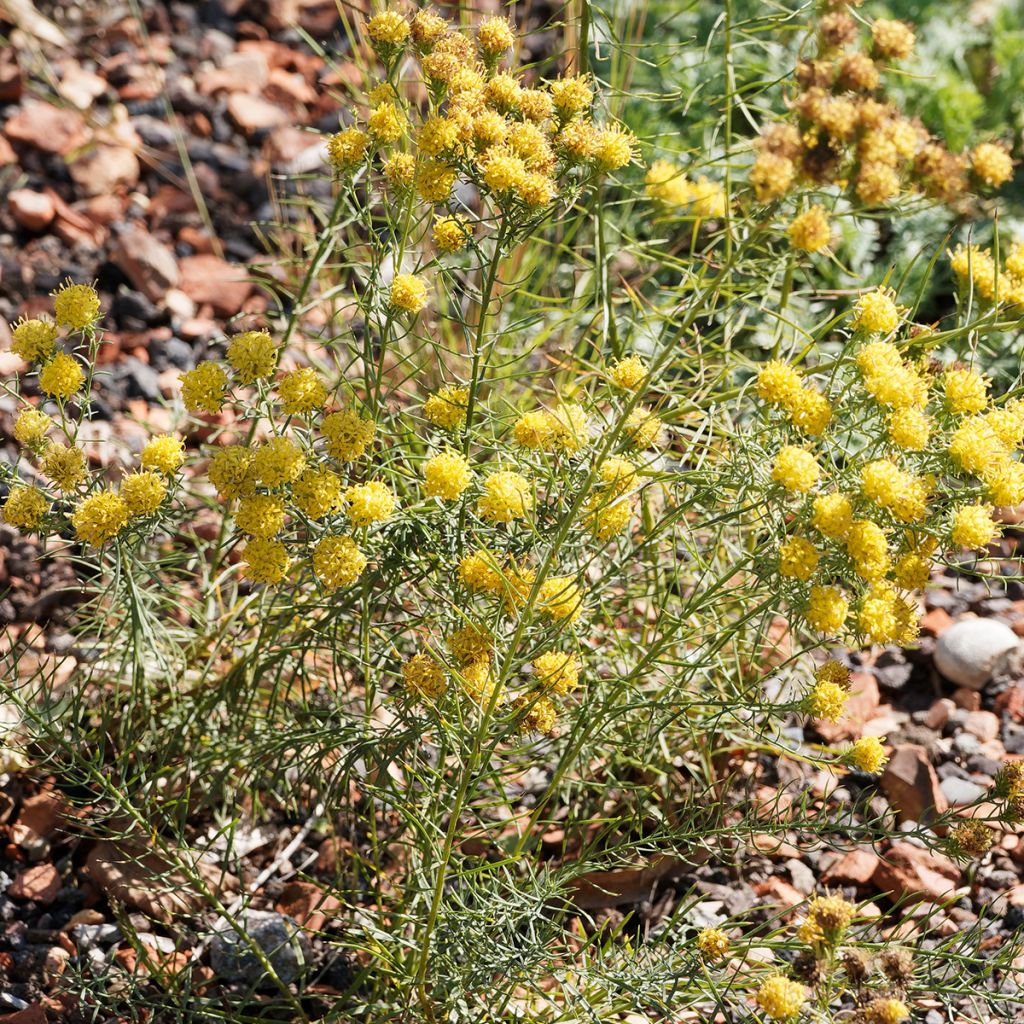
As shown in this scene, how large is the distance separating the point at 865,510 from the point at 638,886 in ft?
3.55

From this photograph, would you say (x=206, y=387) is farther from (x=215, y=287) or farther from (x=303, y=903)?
(x=215, y=287)

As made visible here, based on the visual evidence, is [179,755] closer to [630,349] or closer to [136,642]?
[136,642]

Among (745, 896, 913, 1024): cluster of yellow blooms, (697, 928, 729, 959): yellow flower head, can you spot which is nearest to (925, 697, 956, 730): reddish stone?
(745, 896, 913, 1024): cluster of yellow blooms

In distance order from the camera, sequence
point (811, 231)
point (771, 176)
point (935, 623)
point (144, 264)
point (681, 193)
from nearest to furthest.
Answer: point (771, 176), point (811, 231), point (681, 193), point (935, 623), point (144, 264)

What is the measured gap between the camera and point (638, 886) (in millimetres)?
2598

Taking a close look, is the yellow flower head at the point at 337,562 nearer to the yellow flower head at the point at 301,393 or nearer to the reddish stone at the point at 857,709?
the yellow flower head at the point at 301,393

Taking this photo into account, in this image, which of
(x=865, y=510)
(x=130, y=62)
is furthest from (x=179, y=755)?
(x=130, y=62)

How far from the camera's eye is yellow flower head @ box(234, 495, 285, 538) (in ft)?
6.24

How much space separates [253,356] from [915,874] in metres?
1.68

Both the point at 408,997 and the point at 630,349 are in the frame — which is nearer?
the point at 408,997

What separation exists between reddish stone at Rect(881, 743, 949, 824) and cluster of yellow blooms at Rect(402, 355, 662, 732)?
42.1 inches

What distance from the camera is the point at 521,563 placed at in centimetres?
208

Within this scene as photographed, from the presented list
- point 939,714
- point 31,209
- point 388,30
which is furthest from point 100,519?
point 31,209

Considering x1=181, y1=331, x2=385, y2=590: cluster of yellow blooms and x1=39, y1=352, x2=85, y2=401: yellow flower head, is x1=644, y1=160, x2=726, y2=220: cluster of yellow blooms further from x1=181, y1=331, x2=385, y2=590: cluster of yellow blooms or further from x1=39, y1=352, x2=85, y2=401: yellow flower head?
x1=39, y1=352, x2=85, y2=401: yellow flower head
